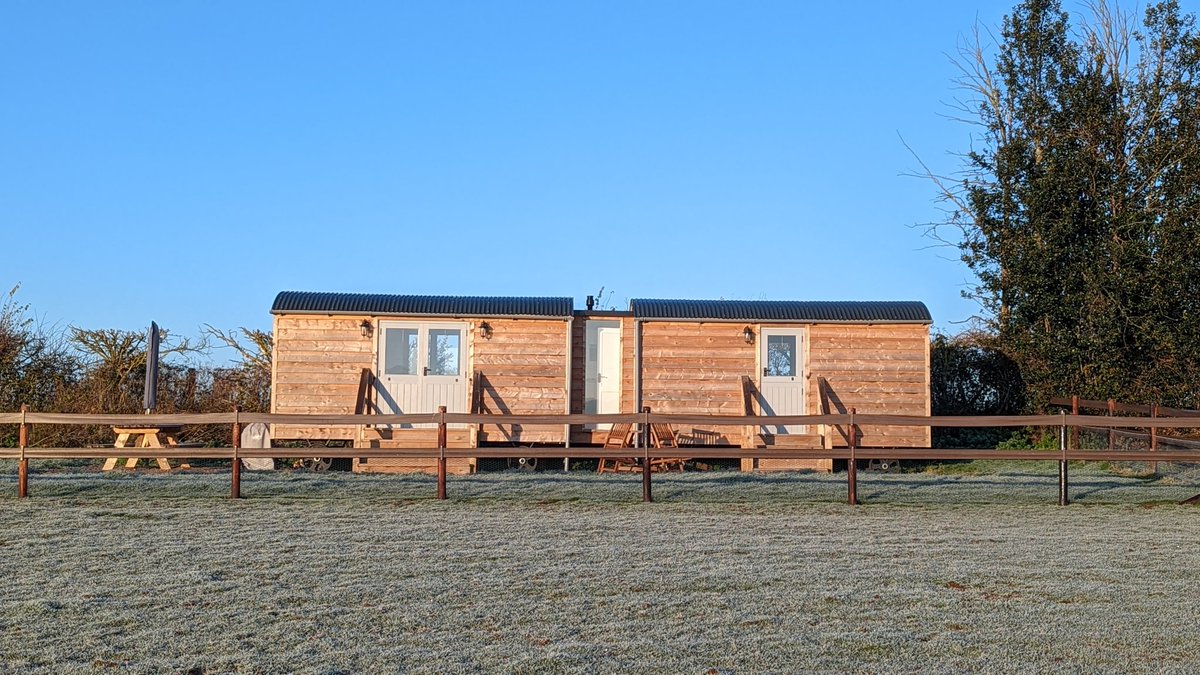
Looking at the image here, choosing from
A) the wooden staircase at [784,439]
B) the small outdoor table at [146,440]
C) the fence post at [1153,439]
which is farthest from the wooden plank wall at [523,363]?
the fence post at [1153,439]

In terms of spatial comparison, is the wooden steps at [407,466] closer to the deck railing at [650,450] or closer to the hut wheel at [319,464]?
the hut wheel at [319,464]

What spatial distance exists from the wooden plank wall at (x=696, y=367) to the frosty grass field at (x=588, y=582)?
4.87m

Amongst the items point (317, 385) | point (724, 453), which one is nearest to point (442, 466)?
point (724, 453)

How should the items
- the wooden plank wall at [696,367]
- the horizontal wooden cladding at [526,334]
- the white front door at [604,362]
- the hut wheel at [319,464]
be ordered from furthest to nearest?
1. the white front door at [604,362]
2. the wooden plank wall at [696,367]
3. the horizontal wooden cladding at [526,334]
4. the hut wheel at [319,464]

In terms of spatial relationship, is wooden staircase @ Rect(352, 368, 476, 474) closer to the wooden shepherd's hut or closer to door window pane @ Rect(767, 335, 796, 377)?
the wooden shepherd's hut

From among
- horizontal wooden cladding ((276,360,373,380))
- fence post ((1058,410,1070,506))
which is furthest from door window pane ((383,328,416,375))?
fence post ((1058,410,1070,506))

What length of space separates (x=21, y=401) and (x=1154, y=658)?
58.4 feet

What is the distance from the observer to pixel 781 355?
17625mm

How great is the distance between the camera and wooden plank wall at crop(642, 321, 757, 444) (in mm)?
17438

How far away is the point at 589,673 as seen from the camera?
5.37m

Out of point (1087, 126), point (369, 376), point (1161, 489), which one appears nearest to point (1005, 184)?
point (1087, 126)

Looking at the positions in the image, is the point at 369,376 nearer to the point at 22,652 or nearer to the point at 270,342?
the point at 270,342

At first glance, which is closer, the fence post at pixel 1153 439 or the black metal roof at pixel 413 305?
the fence post at pixel 1153 439

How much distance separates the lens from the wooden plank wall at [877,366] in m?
17.5
